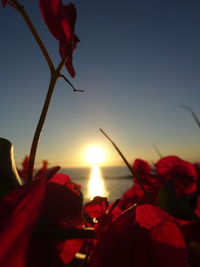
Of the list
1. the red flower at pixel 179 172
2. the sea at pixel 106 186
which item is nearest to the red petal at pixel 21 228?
the sea at pixel 106 186

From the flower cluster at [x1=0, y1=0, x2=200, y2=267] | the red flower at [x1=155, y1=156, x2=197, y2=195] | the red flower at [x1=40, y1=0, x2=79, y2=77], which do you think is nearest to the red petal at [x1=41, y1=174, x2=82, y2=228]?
the flower cluster at [x1=0, y1=0, x2=200, y2=267]

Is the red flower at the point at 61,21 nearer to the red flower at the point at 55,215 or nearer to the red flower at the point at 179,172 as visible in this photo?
the red flower at the point at 55,215

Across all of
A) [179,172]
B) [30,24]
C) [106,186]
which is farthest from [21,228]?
[106,186]

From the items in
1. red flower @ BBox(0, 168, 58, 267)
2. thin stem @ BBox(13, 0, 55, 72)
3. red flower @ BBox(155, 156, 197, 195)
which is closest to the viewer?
red flower @ BBox(0, 168, 58, 267)

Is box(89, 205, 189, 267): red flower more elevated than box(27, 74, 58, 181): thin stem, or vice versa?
box(27, 74, 58, 181): thin stem

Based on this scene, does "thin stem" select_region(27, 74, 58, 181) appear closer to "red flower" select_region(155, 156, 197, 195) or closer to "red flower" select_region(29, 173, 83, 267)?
"red flower" select_region(29, 173, 83, 267)

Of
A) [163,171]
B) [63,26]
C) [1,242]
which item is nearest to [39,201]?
[1,242]

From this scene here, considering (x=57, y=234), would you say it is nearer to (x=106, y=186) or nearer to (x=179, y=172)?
(x=179, y=172)

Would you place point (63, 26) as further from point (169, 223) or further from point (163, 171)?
point (163, 171)
